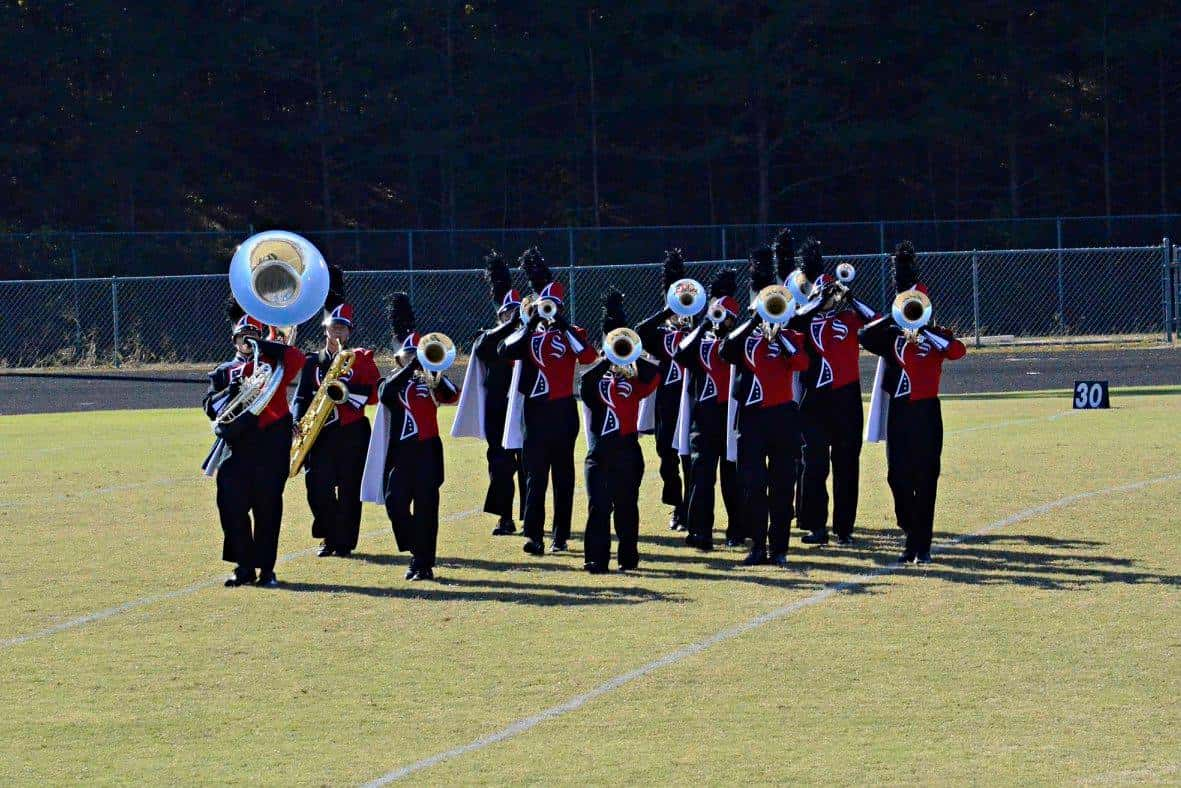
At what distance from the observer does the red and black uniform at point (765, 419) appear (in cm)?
1107

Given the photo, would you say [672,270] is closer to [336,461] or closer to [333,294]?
[333,294]

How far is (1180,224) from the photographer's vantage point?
41344mm

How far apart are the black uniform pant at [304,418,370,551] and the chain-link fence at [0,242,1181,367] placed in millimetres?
17349

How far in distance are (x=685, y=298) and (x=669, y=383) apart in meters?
0.98

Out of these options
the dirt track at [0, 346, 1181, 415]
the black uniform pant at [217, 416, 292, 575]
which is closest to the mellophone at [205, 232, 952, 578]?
the black uniform pant at [217, 416, 292, 575]

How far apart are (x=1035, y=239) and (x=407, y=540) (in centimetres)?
3028

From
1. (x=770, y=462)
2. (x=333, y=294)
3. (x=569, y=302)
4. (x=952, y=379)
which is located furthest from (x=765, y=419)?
(x=569, y=302)

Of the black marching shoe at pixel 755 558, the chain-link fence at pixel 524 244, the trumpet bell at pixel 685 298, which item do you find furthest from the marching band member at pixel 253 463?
the chain-link fence at pixel 524 244

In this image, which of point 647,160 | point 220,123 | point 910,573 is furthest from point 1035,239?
point 910,573

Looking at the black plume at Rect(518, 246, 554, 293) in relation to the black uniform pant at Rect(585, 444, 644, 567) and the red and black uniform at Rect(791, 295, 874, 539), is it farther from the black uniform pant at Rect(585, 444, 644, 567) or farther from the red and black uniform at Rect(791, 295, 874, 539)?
the red and black uniform at Rect(791, 295, 874, 539)

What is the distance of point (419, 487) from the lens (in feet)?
35.5

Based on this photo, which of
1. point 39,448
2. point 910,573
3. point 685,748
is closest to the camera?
point 685,748

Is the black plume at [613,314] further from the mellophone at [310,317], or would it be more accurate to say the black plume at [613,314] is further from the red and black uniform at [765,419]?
the red and black uniform at [765,419]

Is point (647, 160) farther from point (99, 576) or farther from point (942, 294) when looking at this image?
point (99, 576)
